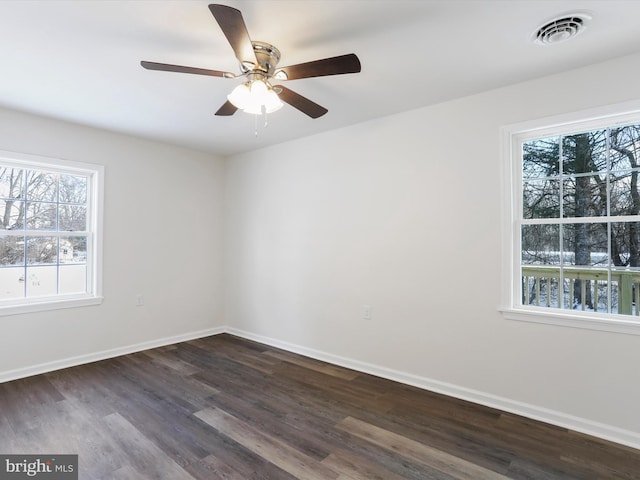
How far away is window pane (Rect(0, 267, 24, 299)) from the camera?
3.20 metres

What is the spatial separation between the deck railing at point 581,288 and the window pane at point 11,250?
181 inches

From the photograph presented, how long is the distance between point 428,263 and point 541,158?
1206 mm

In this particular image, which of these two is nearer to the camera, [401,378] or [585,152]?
[585,152]

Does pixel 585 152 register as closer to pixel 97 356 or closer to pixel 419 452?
pixel 419 452

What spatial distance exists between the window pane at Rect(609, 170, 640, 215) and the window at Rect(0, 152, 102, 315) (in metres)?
4.67

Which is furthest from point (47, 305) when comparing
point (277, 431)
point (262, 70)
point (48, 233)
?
point (262, 70)

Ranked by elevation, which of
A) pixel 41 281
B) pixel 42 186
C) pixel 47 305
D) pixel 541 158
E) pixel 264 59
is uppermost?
pixel 264 59

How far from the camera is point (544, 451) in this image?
83.4 inches

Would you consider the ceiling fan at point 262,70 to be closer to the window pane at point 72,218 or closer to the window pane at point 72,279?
the window pane at point 72,218

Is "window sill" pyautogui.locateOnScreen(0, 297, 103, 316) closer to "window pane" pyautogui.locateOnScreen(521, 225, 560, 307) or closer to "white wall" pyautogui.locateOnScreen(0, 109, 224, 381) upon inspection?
"white wall" pyautogui.locateOnScreen(0, 109, 224, 381)

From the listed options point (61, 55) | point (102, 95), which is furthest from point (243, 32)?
point (102, 95)

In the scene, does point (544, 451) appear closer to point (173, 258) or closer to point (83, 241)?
point (173, 258)

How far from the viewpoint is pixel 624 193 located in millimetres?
2352

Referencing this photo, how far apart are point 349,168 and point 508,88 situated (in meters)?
1.55
